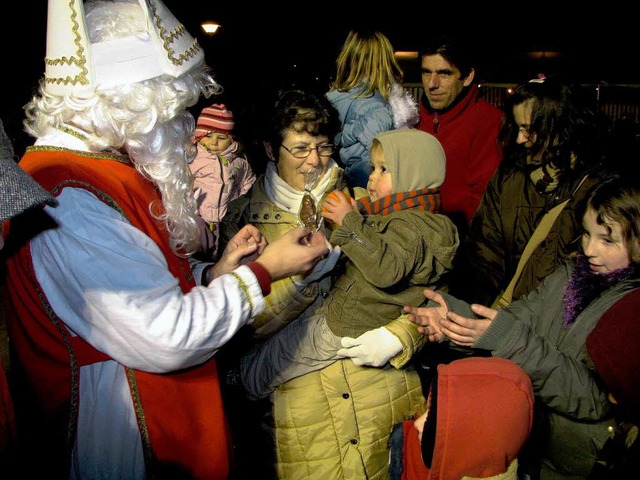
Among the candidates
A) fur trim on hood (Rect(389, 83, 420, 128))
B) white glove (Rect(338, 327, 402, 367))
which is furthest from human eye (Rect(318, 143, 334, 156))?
fur trim on hood (Rect(389, 83, 420, 128))

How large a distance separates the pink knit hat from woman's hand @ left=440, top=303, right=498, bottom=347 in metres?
2.81

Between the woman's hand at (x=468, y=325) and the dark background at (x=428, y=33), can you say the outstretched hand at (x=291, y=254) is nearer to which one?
the woman's hand at (x=468, y=325)

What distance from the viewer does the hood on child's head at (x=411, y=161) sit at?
2615mm

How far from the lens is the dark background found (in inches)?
581

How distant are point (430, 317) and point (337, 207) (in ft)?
2.12

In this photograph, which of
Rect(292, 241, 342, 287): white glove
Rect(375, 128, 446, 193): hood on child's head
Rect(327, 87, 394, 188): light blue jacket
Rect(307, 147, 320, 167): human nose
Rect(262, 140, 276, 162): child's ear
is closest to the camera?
Rect(292, 241, 342, 287): white glove

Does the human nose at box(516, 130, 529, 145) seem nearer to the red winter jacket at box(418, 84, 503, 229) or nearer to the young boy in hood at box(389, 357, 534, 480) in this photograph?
the red winter jacket at box(418, 84, 503, 229)

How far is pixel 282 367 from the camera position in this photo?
8.31 feet

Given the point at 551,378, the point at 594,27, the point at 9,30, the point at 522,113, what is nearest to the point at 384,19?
the point at 594,27

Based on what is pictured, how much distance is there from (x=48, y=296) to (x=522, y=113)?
2.97 metres

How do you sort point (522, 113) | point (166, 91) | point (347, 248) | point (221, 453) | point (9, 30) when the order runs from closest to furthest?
point (166, 91) → point (221, 453) → point (347, 248) → point (522, 113) → point (9, 30)

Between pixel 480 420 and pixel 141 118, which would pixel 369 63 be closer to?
pixel 141 118

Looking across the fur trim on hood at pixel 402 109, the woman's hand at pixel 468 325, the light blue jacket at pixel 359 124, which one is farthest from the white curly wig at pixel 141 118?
the fur trim on hood at pixel 402 109

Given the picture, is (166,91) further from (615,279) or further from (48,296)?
(615,279)
